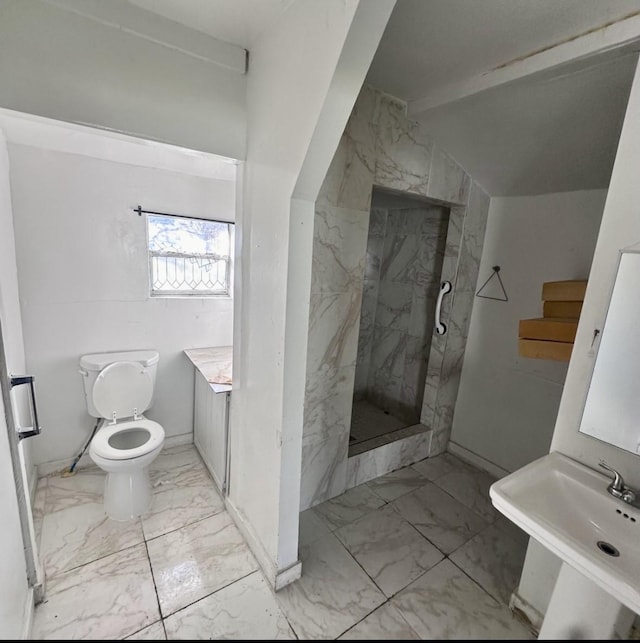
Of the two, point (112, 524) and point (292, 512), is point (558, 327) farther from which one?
point (112, 524)

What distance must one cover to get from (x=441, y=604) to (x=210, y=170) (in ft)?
8.83

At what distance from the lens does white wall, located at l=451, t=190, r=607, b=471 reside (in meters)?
1.96

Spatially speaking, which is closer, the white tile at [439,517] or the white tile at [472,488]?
the white tile at [439,517]

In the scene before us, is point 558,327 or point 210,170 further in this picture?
point 210,170

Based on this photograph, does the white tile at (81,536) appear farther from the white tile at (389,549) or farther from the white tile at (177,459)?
the white tile at (389,549)

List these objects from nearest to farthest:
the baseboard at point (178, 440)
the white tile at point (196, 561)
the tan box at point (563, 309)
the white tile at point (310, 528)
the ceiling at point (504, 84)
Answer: the ceiling at point (504, 84)
the white tile at point (196, 561)
the tan box at point (563, 309)
the white tile at point (310, 528)
the baseboard at point (178, 440)

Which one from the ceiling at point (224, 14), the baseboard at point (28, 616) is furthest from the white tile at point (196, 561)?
the ceiling at point (224, 14)

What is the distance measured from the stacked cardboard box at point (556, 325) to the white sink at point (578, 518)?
0.59 metres

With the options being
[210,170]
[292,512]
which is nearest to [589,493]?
[292,512]

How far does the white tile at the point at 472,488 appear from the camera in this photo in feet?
6.65

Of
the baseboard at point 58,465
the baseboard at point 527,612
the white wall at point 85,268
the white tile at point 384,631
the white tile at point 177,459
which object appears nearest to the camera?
the white tile at point 384,631

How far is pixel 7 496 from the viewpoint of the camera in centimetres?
108

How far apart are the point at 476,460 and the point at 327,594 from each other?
158 cm

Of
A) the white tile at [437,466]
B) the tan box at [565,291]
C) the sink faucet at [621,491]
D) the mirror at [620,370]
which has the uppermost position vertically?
the tan box at [565,291]
